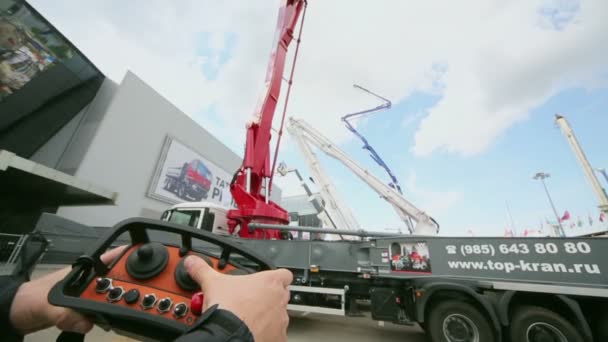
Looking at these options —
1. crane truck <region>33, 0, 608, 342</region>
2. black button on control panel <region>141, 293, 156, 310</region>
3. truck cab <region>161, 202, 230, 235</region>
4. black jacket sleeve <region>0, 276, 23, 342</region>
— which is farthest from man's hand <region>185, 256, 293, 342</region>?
truck cab <region>161, 202, 230, 235</region>

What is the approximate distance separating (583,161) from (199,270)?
698 inches

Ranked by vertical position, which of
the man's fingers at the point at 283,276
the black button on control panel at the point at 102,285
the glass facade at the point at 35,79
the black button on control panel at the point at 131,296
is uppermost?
the glass facade at the point at 35,79

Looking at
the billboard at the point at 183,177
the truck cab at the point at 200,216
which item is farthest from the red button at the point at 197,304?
the billboard at the point at 183,177

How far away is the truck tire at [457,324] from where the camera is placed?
2.75 metres

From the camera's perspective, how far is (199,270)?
0.74m

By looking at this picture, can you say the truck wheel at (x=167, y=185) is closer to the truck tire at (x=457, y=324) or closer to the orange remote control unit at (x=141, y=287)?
the truck tire at (x=457, y=324)

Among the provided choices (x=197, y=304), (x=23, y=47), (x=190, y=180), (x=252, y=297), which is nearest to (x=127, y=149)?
(x=190, y=180)

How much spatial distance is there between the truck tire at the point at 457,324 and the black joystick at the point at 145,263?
357 cm

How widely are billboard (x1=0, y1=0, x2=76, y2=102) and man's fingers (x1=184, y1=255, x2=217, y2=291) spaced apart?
1303 centimetres

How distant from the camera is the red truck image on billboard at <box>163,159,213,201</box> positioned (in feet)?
41.0

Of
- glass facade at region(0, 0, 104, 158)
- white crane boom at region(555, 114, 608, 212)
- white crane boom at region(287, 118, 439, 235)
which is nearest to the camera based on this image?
white crane boom at region(287, 118, 439, 235)

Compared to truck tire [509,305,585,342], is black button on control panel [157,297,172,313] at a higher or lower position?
higher

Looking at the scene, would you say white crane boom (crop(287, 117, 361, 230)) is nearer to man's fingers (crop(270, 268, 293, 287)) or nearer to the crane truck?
the crane truck

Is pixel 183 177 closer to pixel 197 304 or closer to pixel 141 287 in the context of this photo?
pixel 141 287
